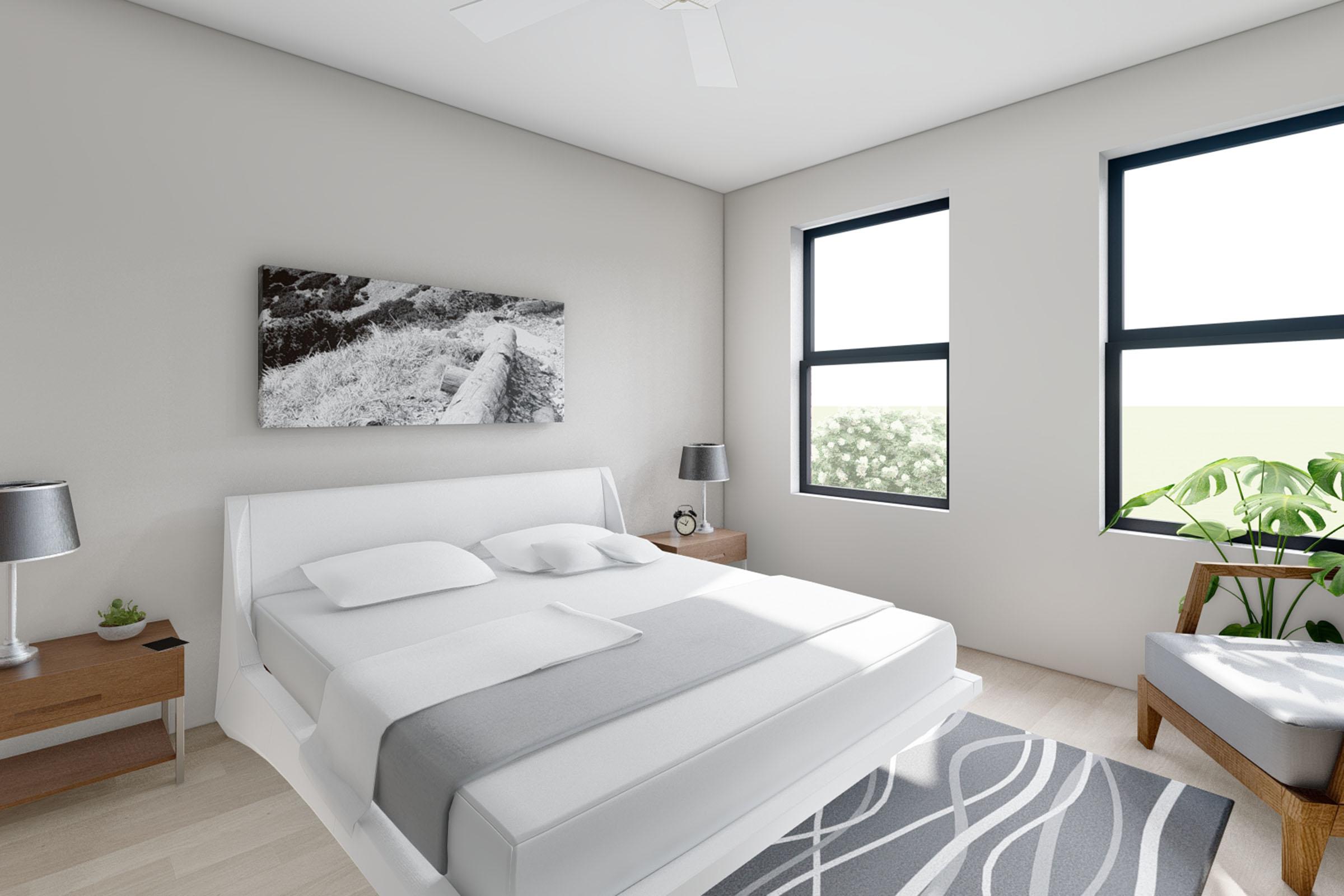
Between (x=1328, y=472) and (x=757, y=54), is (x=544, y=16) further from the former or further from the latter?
(x=1328, y=472)

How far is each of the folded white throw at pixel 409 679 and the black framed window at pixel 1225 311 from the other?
262cm

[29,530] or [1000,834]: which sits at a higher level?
[29,530]

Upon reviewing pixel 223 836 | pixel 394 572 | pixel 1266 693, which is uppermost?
pixel 394 572

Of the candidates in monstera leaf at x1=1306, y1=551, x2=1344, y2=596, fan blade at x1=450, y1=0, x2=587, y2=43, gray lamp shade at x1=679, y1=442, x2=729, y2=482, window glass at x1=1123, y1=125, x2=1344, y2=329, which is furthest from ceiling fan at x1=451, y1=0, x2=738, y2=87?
monstera leaf at x1=1306, y1=551, x2=1344, y2=596

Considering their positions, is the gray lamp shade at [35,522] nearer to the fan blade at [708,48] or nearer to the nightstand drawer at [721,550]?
the fan blade at [708,48]

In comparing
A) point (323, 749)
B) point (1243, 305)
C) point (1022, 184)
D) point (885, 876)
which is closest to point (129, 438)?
point (323, 749)

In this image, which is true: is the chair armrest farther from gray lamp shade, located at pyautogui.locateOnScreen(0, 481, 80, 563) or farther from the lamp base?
the lamp base

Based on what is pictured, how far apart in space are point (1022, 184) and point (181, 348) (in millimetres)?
3831

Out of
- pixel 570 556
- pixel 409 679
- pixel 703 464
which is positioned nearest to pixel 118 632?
pixel 409 679

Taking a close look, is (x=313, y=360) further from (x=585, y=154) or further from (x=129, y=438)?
(x=585, y=154)

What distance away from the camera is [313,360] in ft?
10.1

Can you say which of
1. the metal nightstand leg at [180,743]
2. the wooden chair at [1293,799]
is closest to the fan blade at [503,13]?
the metal nightstand leg at [180,743]

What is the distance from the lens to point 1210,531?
285cm

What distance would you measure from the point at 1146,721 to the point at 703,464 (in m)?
2.50
